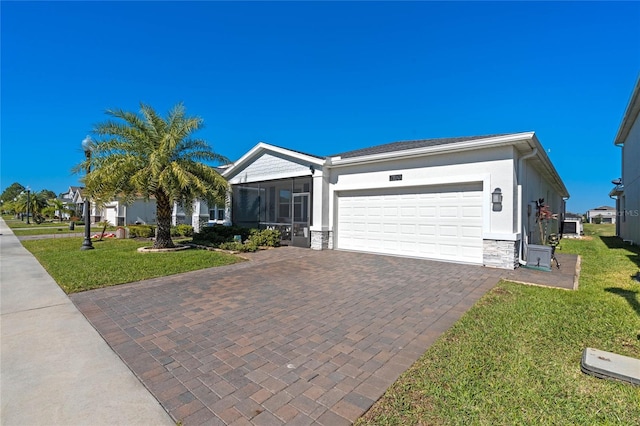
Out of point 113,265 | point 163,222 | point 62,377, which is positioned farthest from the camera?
point 163,222

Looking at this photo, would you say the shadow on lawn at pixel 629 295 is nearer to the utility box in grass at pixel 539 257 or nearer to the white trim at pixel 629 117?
the utility box in grass at pixel 539 257

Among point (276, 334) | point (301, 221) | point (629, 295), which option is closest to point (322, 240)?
point (301, 221)

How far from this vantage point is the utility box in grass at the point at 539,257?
8148 millimetres

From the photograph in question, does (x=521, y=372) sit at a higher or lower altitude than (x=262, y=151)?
lower

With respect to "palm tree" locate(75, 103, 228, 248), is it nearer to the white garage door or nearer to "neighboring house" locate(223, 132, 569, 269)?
"neighboring house" locate(223, 132, 569, 269)

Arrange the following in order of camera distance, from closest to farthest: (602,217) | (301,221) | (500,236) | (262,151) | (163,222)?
(500,236), (163,222), (301,221), (262,151), (602,217)

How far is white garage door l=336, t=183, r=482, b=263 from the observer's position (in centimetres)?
900

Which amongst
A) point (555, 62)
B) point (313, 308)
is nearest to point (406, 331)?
point (313, 308)

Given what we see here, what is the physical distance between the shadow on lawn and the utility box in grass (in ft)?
6.55

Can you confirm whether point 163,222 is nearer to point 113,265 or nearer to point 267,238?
point 113,265

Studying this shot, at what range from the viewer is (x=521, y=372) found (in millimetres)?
2955

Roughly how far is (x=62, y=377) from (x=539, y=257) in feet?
33.9

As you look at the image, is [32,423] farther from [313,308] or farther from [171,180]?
[171,180]

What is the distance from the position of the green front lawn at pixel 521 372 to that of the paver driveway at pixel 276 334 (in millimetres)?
255
